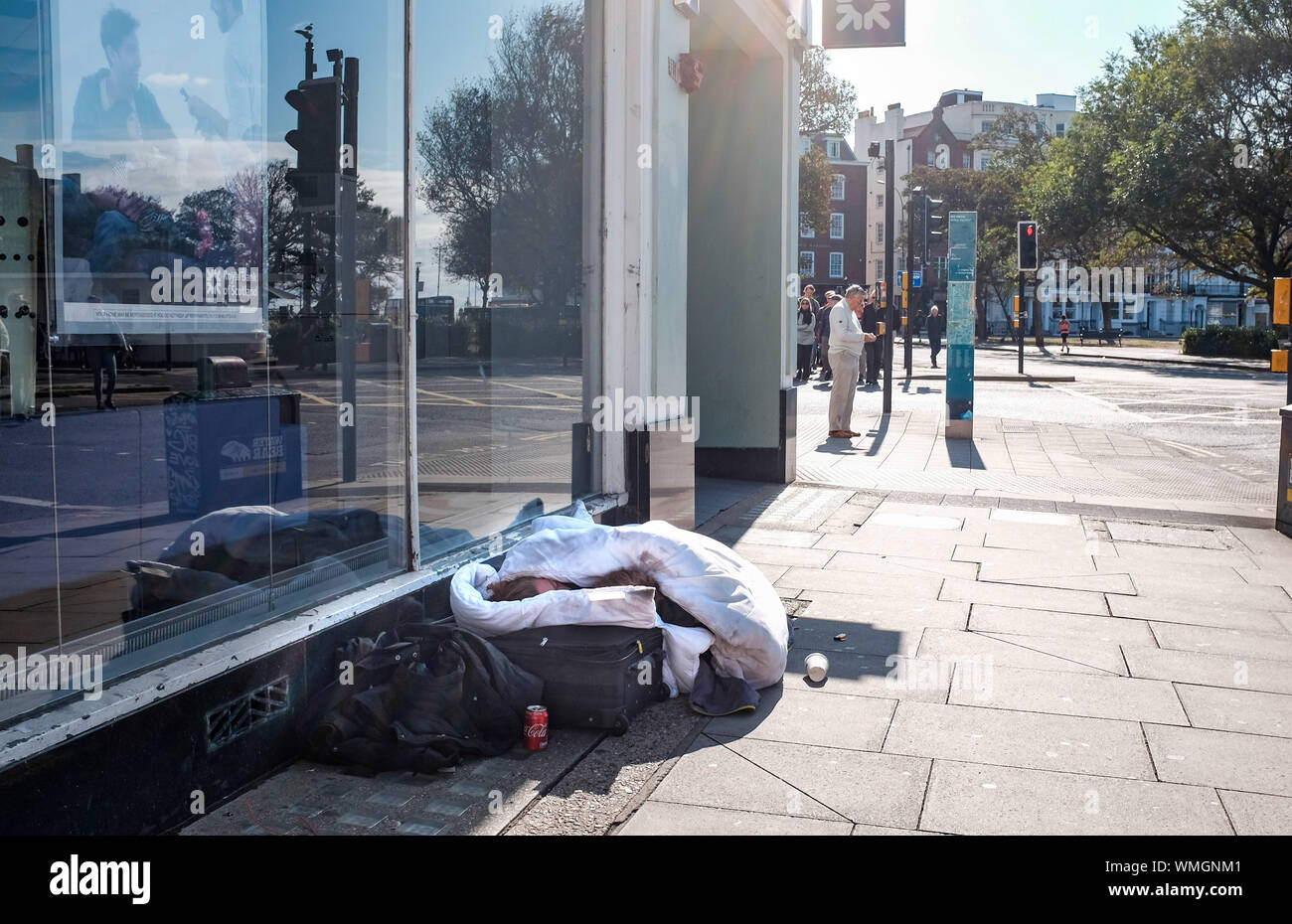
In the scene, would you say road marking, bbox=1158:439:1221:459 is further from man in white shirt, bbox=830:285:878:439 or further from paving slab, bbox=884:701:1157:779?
paving slab, bbox=884:701:1157:779

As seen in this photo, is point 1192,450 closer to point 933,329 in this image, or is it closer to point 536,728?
point 536,728

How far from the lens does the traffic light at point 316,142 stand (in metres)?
4.52

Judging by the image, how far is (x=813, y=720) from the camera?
459cm

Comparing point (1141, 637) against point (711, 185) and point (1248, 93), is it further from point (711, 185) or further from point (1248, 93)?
point (1248, 93)

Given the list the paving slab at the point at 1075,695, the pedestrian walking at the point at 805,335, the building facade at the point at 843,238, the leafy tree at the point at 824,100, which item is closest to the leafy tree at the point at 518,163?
the paving slab at the point at 1075,695

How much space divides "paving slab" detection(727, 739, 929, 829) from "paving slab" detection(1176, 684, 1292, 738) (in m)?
1.31

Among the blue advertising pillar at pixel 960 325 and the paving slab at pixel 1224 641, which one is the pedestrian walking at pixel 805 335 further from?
the paving slab at pixel 1224 641

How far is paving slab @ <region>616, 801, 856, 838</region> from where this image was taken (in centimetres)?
355

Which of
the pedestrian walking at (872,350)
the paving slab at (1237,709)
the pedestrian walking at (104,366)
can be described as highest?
the pedestrian walking at (872,350)

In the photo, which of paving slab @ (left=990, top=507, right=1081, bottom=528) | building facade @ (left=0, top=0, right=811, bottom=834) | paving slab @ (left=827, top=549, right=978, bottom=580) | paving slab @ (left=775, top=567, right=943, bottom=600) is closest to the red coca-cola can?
building facade @ (left=0, top=0, right=811, bottom=834)

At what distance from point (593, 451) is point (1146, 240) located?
4133 centimetres

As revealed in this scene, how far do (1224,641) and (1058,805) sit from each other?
8.13ft

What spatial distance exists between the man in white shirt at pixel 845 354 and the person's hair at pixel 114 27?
11.1m
